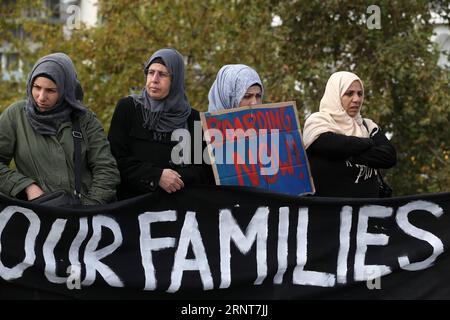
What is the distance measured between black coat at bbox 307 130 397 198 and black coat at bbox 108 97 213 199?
661 millimetres

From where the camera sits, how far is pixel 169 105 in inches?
229

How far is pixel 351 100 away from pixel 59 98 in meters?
1.78

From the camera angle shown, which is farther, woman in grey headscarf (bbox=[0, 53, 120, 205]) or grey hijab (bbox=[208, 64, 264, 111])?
grey hijab (bbox=[208, 64, 264, 111])

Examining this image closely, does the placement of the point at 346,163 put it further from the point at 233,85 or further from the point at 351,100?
the point at 233,85

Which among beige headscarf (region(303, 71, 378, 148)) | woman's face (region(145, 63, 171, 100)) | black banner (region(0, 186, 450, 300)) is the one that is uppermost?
woman's face (region(145, 63, 171, 100))

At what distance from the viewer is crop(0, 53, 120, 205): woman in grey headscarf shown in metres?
5.44

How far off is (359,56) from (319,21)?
54 centimetres

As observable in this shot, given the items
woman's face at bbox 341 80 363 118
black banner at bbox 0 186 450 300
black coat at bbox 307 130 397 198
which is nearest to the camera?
black banner at bbox 0 186 450 300

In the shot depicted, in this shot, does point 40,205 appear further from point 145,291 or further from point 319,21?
point 319,21

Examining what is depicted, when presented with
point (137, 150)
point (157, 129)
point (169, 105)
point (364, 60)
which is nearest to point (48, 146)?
point (137, 150)

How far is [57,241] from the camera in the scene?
5.39 meters

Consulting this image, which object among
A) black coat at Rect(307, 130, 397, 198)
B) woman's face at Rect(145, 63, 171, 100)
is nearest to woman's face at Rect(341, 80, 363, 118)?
black coat at Rect(307, 130, 397, 198)

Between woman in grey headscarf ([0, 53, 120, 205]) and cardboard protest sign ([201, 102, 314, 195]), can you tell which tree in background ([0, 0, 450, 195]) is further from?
woman in grey headscarf ([0, 53, 120, 205])

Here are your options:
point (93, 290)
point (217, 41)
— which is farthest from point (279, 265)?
point (217, 41)
